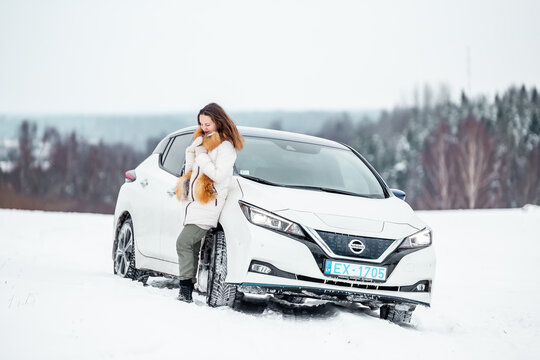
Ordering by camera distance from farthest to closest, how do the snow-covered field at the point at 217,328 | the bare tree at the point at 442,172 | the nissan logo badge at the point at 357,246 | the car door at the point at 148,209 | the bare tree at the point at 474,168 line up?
the bare tree at the point at 442,172, the bare tree at the point at 474,168, the car door at the point at 148,209, the nissan logo badge at the point at 357,246, the snow-covered field at the point at 217,328

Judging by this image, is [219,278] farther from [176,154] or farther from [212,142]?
[176,154]

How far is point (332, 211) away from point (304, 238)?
0.39m

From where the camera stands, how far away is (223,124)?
20.6ft

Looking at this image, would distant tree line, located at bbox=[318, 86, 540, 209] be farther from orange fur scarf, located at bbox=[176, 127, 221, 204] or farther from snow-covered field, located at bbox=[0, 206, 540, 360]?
orange fur scarf, located at bbox=[176, 127, 221, 204]

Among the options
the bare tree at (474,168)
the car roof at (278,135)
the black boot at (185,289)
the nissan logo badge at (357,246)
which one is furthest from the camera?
the bare tree at (474,168)

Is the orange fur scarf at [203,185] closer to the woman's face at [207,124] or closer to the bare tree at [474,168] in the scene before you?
the woman's face at [207,124]

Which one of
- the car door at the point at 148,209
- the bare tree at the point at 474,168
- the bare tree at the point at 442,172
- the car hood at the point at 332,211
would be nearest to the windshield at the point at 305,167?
the car hood at the point at 332,211

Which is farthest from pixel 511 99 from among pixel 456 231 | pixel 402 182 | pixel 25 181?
pixel 456 231

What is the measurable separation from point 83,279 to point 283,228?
2.25 metres

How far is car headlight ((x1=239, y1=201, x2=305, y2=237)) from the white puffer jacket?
387 mm

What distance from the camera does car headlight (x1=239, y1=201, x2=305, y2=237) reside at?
5746 mm

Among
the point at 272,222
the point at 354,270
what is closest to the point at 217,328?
the point at 272,222

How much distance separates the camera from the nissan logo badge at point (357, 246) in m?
5.80

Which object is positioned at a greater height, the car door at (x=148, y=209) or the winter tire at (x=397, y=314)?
the car door at (x=148, y=209)
